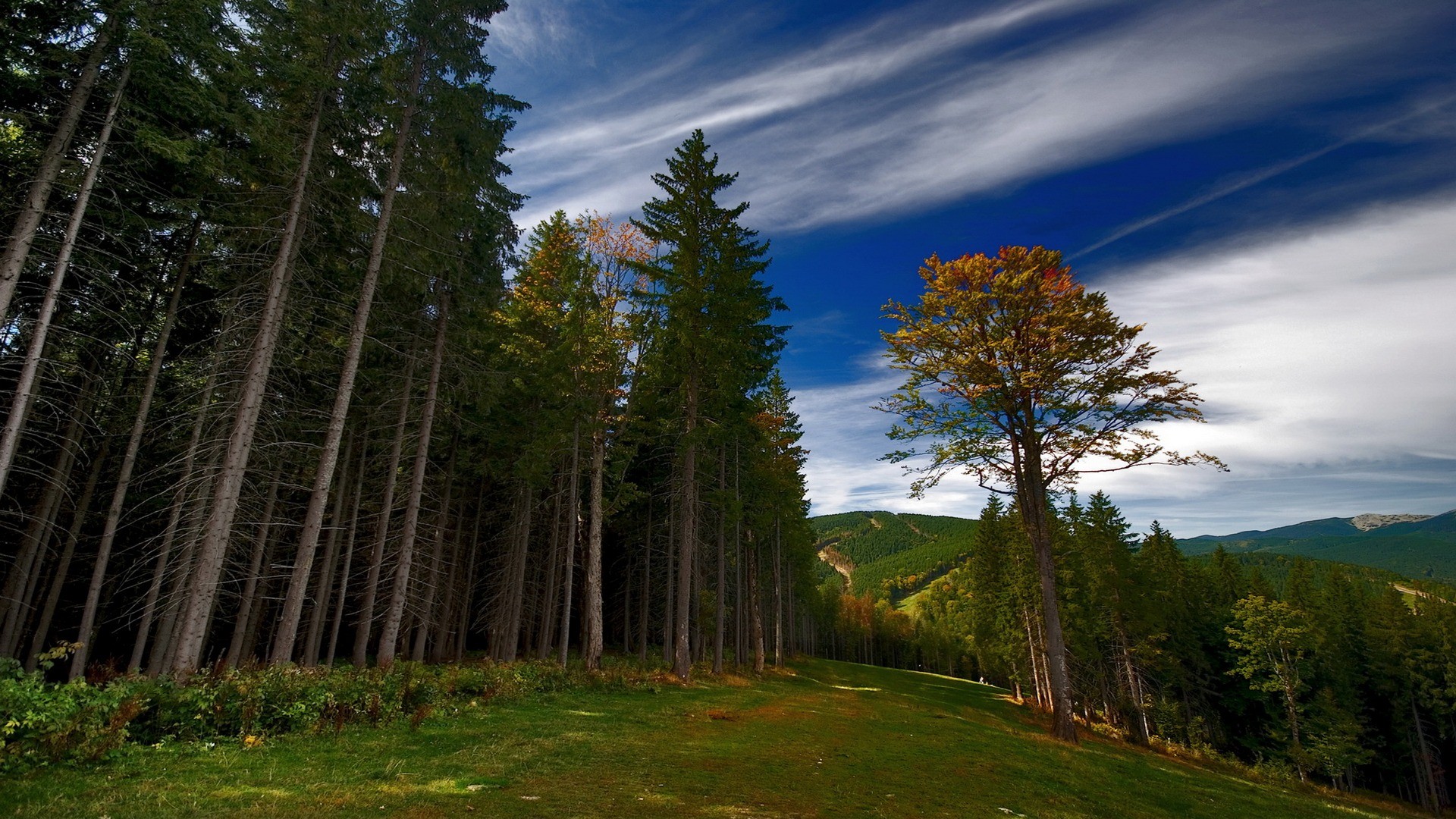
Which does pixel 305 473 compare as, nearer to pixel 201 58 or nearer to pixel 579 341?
pixel 579 341

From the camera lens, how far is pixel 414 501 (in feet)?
52.5

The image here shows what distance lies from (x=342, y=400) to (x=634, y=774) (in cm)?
1128

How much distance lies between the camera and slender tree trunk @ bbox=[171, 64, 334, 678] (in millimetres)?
10469

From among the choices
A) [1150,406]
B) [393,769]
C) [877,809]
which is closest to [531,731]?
[393,769]

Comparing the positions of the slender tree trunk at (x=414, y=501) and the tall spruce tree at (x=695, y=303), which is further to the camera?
the tall spruce tree at (x=695, y=303)

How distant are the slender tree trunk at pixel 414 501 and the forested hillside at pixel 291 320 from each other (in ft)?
0.39

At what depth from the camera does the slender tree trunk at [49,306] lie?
9070 mm

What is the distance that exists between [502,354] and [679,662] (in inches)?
553

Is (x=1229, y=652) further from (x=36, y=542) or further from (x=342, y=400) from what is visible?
(x=36, y=542)

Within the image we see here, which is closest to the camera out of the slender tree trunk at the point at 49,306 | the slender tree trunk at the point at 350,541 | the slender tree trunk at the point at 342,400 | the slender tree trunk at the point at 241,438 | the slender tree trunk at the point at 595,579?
the slender tree trunk at the point at 49,306

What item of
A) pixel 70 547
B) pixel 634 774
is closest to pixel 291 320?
pixel 70 547

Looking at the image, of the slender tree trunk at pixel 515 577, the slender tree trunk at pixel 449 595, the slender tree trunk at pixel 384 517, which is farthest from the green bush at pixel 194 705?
the slender tree trunk at pixel 449 595

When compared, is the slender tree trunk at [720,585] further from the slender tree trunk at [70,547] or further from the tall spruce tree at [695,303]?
the slender tree trunk at [70,547]

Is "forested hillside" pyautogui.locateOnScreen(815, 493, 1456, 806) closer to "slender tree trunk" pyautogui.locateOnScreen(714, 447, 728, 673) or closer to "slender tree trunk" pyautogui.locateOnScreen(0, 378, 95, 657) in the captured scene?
"slender tree trunk" pyautogui.locateOnScreen(714, 447, 728, 673)
